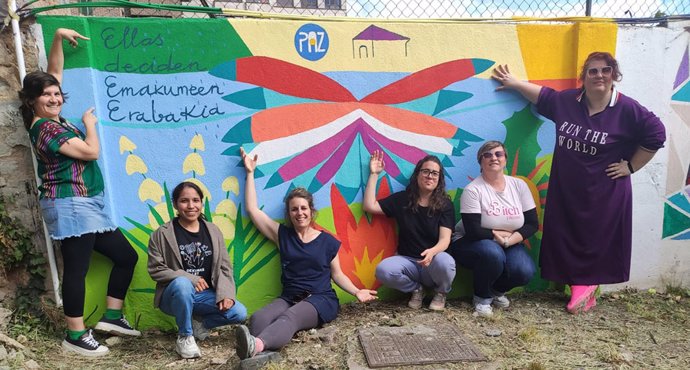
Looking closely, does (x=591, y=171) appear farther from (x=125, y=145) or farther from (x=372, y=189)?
(x=125, y=145)

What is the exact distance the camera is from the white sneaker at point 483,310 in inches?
139

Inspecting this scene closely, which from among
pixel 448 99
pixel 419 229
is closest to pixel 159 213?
pixel 419 229

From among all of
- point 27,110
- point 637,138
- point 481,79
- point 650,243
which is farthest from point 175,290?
point 650,243

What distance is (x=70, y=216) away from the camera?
2984 mm

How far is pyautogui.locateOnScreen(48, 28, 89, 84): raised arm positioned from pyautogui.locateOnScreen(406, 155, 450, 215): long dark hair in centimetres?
239

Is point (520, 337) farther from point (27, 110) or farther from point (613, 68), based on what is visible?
point (27, 110)

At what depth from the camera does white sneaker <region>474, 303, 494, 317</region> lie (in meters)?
3.54

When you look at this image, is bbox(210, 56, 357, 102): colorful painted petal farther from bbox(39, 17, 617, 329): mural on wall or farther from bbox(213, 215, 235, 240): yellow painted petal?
bbox(213, 215, 235, 240): yellow painted petal

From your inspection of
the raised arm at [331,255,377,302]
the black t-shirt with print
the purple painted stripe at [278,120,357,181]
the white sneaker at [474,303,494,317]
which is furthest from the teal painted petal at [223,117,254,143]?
the white sneaker at [474,303,494,317]

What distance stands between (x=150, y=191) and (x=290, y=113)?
3.61 feet

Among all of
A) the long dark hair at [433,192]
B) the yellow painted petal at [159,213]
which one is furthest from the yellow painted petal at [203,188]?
the long dark hair at [433,192]

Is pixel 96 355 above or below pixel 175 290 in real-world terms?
below

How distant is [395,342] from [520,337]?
32.2 inches

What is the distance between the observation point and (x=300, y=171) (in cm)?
361
